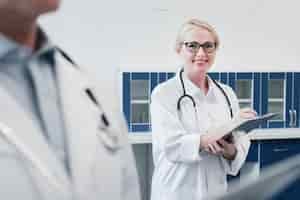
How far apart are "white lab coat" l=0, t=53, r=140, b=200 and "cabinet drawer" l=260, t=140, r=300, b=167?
7.22 feet

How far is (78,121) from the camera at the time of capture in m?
0.71

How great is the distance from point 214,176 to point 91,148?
131 centimetres

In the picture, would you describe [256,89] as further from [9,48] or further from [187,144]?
[9,48]

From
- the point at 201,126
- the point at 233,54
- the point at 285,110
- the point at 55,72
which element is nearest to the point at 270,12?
the point at 233,54

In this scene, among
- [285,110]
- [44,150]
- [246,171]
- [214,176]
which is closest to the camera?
[44,150]

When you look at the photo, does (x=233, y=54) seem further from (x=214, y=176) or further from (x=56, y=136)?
(x=56, y=136)

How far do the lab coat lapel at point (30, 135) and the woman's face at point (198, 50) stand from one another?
147 cm

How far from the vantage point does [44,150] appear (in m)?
0.65

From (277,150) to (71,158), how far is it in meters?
2.43

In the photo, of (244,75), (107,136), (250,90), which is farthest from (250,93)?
(107,136)

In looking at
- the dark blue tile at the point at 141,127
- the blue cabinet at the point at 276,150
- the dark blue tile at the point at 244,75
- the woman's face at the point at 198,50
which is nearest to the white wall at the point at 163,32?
the dark blue tile at the point at 244,75

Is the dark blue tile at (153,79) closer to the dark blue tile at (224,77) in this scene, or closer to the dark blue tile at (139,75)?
the dark blue tile at (139,75)

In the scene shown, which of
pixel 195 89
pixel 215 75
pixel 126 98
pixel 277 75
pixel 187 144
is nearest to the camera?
pixel 187 144

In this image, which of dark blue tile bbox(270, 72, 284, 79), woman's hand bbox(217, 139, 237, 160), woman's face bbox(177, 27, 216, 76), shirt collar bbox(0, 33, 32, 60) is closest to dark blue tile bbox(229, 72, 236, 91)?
dark blue tile bbox(270, 72, 284, 79)
